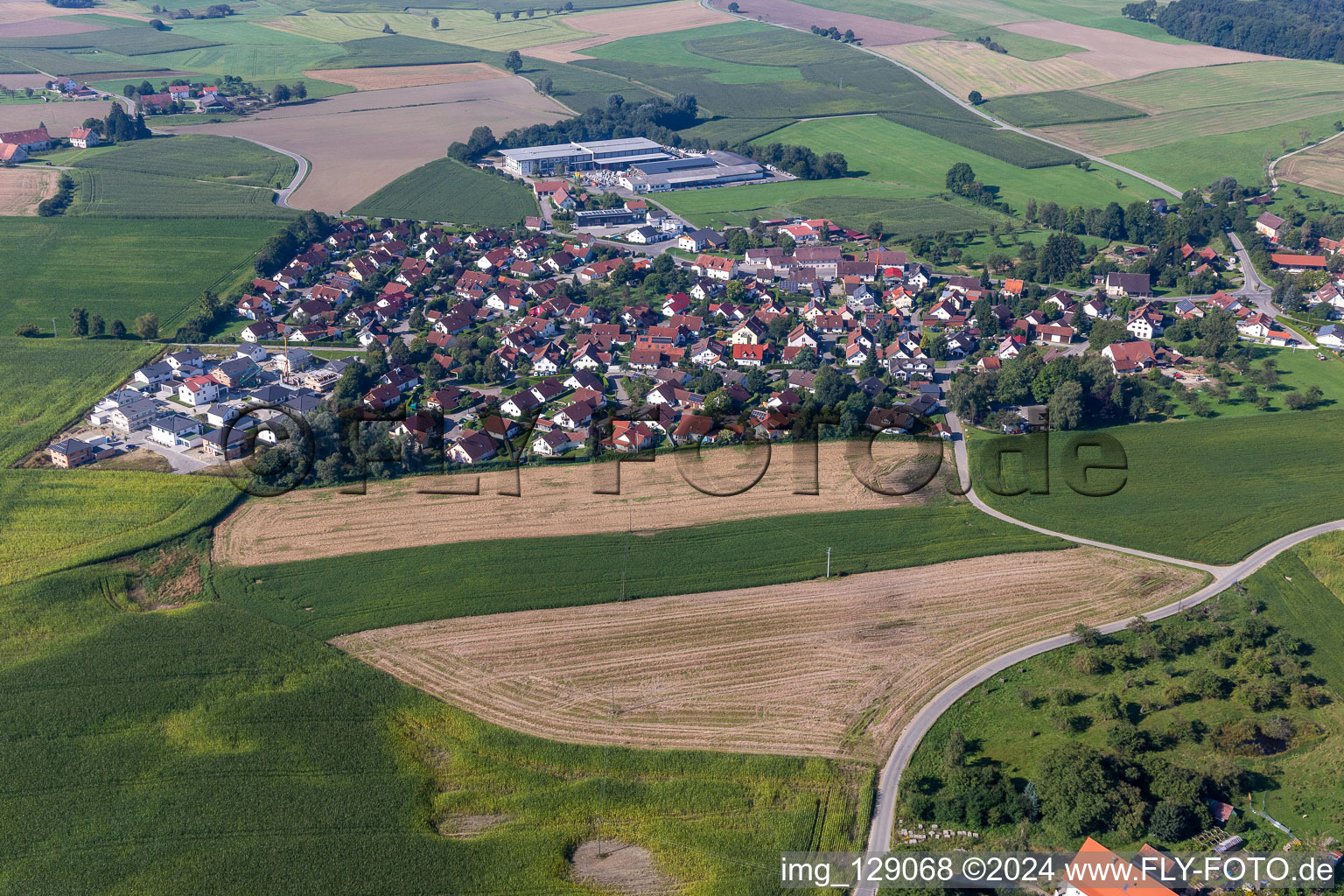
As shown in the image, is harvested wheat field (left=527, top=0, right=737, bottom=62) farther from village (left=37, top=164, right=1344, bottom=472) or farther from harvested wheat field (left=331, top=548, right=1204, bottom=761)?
harvested wheat field (left=331, top=548, right=1204, bottom=761)

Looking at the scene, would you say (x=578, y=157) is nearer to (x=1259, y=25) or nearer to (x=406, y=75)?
(x=406, y=75)

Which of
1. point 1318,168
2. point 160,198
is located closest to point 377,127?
point 160,198

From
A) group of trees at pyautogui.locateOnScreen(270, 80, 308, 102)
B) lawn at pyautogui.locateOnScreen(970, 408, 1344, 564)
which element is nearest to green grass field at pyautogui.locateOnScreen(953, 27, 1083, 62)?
group of trees at pyautogui.locateOnScreen(270, 80, 308, 102)

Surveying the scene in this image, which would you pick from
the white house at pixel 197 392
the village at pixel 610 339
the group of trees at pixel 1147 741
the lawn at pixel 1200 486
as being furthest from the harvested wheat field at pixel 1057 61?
the group of trees at pixel 1147 741

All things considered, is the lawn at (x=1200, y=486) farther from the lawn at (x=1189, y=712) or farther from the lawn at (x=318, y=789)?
the lawn at (x=318, y=789)

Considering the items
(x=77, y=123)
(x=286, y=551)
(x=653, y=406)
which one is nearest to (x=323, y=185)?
(x=77, y=123)

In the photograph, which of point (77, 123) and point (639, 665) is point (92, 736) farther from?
point (77, 123)
